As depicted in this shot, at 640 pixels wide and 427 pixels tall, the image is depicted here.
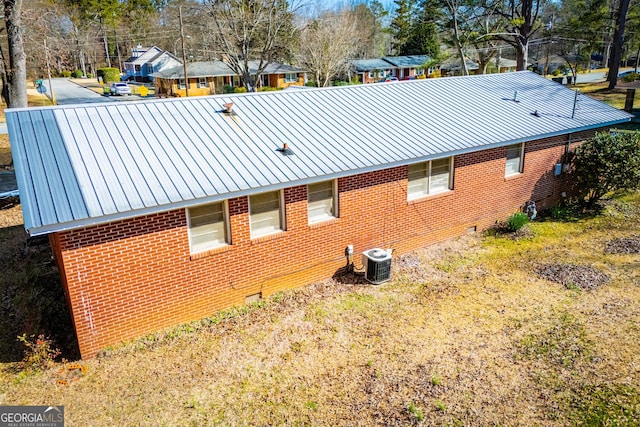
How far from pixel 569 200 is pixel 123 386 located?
15.3 m

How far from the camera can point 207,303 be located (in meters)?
9.91

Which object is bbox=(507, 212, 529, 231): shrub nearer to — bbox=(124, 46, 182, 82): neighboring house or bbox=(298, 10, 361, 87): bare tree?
bbox=(298, 10, 361, 87): bare tree

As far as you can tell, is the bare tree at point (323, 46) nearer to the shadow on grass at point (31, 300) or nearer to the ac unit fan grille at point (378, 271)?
the shadow on grass at point (31, 300)

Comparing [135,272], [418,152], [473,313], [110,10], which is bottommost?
[473,313]

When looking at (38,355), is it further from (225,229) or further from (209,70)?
(209,70)

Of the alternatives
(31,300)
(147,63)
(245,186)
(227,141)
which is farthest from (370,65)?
(31,300)

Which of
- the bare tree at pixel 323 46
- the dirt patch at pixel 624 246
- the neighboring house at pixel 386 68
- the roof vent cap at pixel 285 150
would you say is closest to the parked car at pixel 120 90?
the bare tree at pixel 323 46

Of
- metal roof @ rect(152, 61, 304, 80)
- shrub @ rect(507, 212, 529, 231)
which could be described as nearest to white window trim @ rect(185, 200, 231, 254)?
shrub @ rect(507, 212, 529, 231)

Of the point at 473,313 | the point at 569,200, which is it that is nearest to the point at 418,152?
the point at 473,313

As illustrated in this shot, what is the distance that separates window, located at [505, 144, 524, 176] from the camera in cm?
1468

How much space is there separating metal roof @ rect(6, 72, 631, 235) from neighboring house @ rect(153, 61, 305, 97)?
3860cm

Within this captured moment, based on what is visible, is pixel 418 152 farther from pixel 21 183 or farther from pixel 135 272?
pixel 21 183

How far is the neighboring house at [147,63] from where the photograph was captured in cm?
6561

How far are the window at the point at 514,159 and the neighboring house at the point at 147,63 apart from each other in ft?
185
